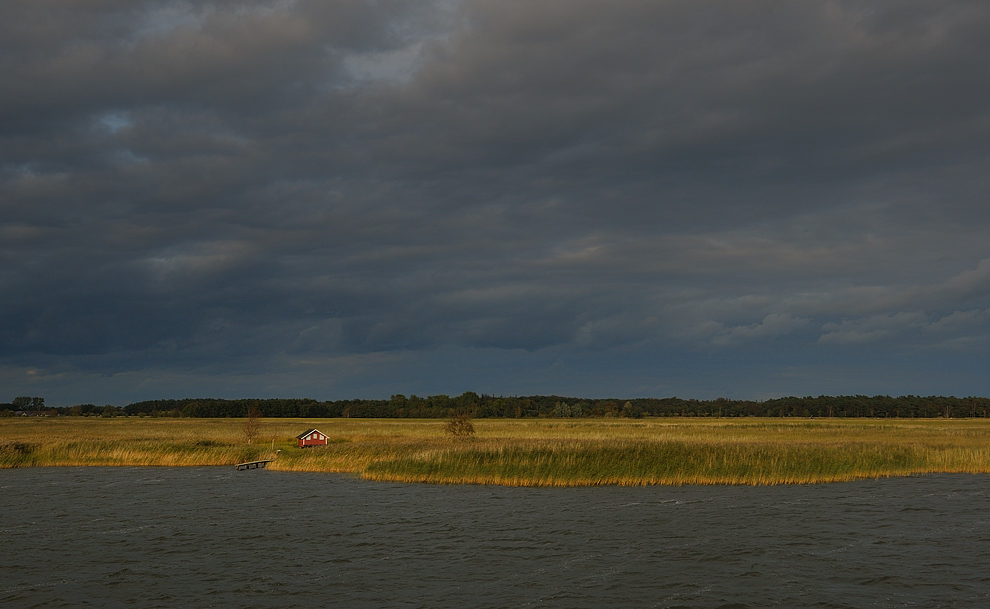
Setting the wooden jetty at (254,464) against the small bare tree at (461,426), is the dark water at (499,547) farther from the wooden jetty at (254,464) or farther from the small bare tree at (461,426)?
the small bare tree at (461,426)

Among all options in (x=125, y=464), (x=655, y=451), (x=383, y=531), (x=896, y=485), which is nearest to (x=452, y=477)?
(x=655, y=451)

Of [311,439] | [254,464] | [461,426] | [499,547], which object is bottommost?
[254,464]

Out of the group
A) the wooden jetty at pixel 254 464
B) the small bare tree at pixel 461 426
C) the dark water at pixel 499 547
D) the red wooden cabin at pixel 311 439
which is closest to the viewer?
the dark water at pixel 499 547

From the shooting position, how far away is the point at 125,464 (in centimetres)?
5784

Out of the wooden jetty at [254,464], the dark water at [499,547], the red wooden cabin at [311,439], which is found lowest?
the wooden jetty at [254,464]

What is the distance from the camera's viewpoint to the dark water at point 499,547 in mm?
19359

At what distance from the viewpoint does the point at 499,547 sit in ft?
82.9

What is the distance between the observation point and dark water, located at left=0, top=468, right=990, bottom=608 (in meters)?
19.4

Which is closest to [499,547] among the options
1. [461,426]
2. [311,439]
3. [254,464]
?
[254,464]

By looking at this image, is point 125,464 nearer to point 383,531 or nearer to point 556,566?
point 383,531

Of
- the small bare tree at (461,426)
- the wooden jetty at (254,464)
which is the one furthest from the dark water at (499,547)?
the small bare tree at (461,426)

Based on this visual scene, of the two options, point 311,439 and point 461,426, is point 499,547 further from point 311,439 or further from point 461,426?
point 461,426

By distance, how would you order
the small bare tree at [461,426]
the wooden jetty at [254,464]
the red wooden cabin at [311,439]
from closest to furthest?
the wooden jetty at [254,464], the red wooden cabin at [311,439], the small bare tree at [461,426]

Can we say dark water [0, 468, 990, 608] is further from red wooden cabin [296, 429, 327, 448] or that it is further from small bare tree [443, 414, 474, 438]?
small bare tree [443, 414, 474, 438]
